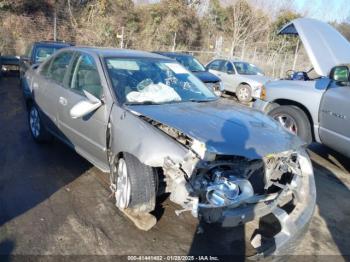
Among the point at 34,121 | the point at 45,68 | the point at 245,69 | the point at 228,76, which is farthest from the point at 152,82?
the point at 245,69

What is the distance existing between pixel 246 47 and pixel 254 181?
22.1 metres

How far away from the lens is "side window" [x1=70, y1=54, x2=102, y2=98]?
416 cm

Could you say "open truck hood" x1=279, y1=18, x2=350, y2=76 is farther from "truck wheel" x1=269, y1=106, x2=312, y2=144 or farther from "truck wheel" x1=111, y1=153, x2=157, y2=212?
"truck wheel" x1=111, y1=153, x2=157, y2=212

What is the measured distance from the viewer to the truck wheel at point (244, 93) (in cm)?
1252

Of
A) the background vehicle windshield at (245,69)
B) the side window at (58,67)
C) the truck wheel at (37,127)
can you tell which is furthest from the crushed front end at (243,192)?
the background vehicle windshield at (245,69)

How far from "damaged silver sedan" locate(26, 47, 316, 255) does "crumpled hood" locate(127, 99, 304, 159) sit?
0.01 metres

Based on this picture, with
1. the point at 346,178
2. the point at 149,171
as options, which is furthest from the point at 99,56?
the point at 346,178

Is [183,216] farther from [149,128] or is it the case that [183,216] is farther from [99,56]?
[99,56]

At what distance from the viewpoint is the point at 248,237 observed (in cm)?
353

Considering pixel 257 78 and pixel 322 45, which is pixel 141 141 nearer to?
pixel 322 45

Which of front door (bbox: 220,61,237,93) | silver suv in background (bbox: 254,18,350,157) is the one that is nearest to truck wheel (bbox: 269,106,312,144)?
silver suv in background (bbox: 254,18,350,157)

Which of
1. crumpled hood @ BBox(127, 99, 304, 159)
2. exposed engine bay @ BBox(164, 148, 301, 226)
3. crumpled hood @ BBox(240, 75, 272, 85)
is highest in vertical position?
crumpled hood @ BBox(127, 99, 304, 159)

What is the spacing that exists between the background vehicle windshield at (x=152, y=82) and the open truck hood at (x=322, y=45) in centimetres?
179

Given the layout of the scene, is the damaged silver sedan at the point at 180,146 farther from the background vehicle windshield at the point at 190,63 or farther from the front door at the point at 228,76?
the front door at the point at 228,76
